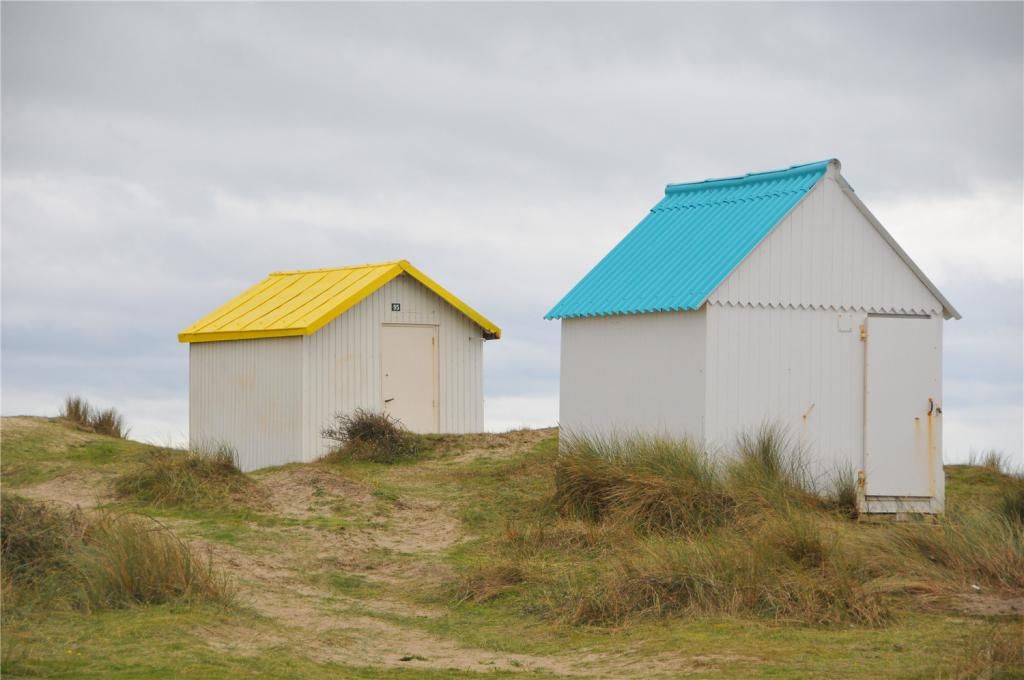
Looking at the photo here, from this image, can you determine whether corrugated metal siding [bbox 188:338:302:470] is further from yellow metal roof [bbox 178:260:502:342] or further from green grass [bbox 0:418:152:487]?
green grass [bbox 0:418:152:487]

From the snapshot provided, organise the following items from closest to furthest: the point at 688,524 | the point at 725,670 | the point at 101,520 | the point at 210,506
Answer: the point at 725,670, the point at 101,520, the point at 688,524, the point at 210,506

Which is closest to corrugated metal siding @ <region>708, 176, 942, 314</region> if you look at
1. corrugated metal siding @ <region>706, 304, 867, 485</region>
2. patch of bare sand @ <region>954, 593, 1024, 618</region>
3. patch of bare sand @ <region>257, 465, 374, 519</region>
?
corrugated metal siding @ <region>706, 304, 867, 485</region>

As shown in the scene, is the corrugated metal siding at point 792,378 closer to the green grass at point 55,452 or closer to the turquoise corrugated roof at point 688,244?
the turquoise corrugated roof at point 688,244

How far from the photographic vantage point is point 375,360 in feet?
79.5

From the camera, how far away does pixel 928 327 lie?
18.1 meters

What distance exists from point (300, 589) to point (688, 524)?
4.32 metres

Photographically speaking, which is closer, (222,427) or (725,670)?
(725,670)

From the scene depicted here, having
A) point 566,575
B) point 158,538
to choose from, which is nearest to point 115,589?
point 158,538

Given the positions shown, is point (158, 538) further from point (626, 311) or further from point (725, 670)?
point (626, 311)

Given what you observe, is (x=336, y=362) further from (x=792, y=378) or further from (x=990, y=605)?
(x=990, y=605)

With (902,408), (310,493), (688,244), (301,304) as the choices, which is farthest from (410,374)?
(902,408)

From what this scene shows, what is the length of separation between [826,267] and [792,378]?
5.16 feet

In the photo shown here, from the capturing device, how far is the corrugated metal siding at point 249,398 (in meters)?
23.6

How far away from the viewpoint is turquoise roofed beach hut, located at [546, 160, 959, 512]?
1712 cm
